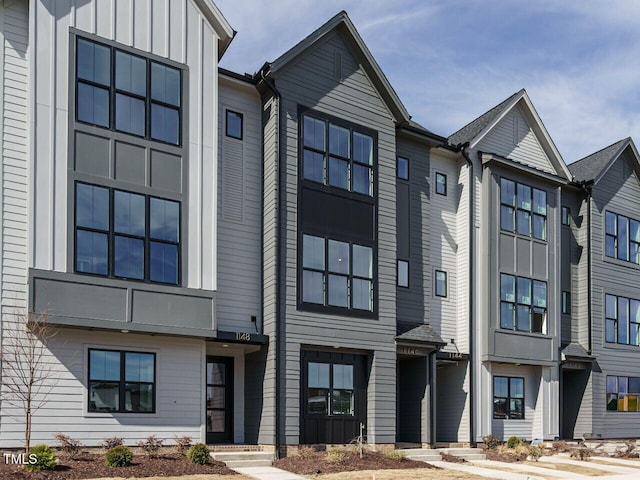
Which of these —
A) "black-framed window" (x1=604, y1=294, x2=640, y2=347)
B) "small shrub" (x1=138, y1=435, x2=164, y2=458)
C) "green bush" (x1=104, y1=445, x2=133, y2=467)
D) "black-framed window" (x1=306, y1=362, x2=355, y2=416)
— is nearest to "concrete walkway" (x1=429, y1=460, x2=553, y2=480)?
"black-framed window" (x1=306, y1=362, x2=355, y2=416)

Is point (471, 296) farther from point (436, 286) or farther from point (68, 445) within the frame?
point (68, 445)

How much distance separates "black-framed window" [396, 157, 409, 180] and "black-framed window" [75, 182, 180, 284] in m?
9.29

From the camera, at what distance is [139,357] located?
20.2 metres

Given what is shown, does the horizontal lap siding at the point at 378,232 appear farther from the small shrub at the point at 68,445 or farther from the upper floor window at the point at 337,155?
the small shrub at the point at 68,445

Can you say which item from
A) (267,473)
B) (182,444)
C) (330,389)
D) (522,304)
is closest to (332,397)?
(330,389)

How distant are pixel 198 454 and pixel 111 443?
2.13 meters

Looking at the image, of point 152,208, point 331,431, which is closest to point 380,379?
point 331,431

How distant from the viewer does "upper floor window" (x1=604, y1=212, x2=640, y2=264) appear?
33906 millimetres

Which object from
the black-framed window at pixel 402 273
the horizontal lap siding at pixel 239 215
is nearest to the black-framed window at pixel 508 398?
the black-framed window at pixel 402 273

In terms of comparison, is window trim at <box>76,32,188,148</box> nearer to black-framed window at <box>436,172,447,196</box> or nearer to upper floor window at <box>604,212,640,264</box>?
black-framed window at <box>436,172,447,196</box>

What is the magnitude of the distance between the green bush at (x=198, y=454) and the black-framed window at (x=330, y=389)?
442 centimetres

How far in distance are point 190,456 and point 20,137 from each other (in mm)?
8784

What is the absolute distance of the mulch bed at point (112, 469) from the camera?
1628 cm

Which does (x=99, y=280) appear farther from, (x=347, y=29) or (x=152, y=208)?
(x=347, y=29)
